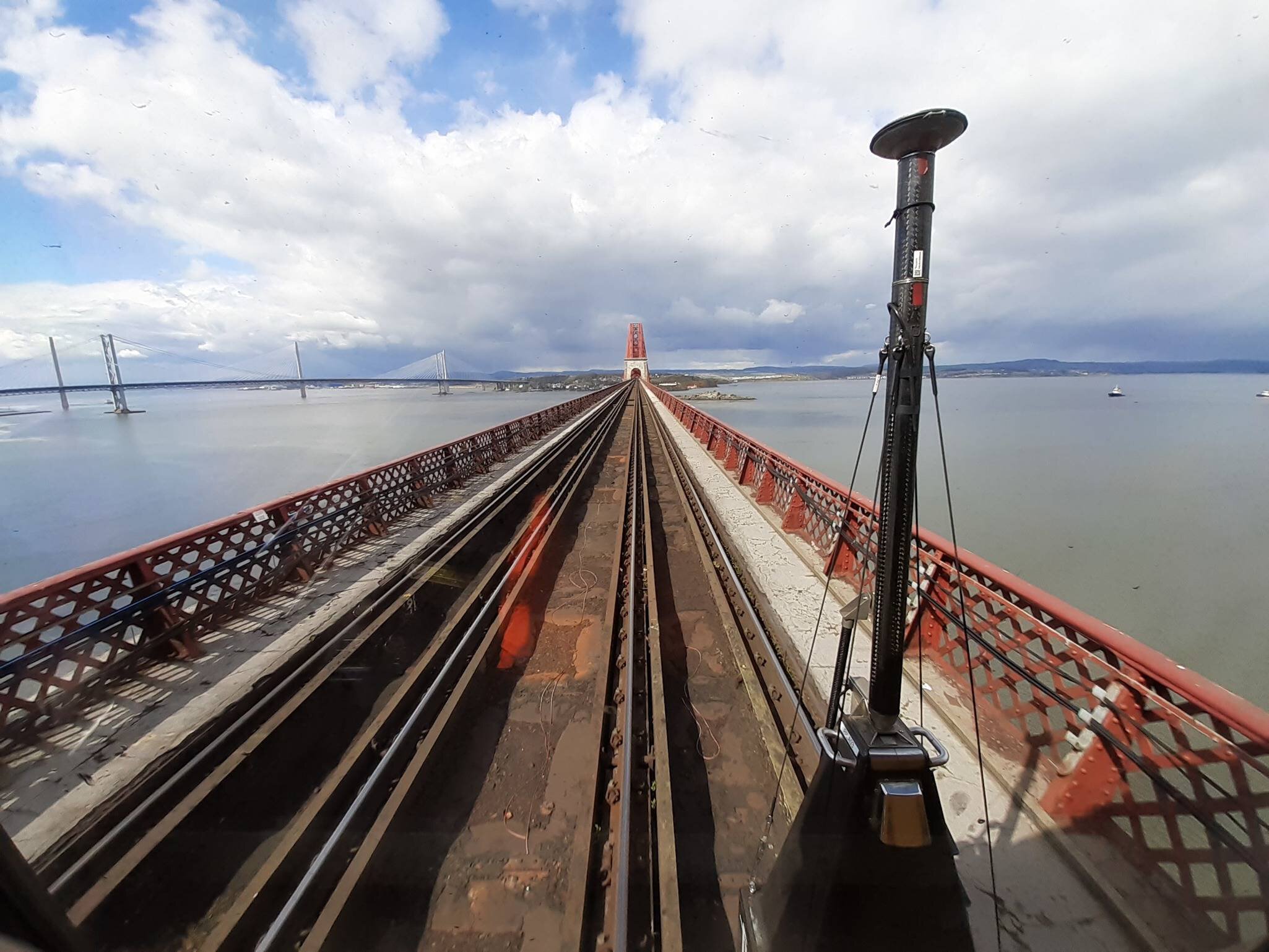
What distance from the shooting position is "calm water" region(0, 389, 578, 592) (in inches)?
524

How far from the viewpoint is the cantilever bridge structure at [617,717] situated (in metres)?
2.42

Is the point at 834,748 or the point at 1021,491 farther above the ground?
the point at 834,748

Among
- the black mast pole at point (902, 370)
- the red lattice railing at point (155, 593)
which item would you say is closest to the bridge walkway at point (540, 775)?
the red lattice railing at point (155, 593)

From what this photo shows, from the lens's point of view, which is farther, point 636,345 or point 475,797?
point 636,345

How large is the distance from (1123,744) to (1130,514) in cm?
1518

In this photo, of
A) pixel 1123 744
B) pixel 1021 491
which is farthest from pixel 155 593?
pixel 1021 491

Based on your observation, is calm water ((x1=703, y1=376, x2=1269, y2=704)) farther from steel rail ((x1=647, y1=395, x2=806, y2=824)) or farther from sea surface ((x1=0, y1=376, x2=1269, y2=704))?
steel rail ((x1=647, y1=395, x2=806, y2=824))

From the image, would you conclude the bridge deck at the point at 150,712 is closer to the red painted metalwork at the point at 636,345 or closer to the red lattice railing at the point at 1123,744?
the red lattice railing at the point at 1123,744

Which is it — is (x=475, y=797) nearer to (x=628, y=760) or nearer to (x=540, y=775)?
(x=540, y=775)

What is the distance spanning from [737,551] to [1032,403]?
6729 cm

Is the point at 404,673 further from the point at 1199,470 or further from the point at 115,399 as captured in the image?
the point at 115,399

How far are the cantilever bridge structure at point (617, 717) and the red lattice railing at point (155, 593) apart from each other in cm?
3

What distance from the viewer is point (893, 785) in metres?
1.82

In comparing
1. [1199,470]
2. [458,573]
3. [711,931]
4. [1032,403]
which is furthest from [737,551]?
[1032,403]
